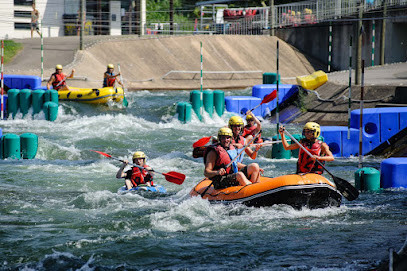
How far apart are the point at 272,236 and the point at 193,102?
33.6 feet

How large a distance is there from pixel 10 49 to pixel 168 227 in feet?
58.6

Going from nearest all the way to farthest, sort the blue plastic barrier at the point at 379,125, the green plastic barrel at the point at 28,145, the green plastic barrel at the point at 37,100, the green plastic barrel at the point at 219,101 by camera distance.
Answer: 1. the green plastic barrel at the point at 28,145
2. the blue plastic barrier at the point at 379,125
3. the green plastic barrel at the point at 37,100
4. the green plastic barrel at the point at 219,101

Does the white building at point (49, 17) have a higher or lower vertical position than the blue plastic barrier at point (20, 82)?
higher

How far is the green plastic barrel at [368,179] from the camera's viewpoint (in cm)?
976

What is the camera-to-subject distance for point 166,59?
83.7ft

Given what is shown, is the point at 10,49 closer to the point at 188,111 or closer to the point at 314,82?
the point at 188,111

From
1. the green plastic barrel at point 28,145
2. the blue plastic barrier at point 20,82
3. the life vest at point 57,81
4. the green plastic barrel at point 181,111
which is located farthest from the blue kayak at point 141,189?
the blue plastic barrier at point 20,82

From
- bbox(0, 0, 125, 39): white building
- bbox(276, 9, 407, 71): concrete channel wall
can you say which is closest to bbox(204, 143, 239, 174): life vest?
bbox(276, 9, 407, 71): concrete channel wall

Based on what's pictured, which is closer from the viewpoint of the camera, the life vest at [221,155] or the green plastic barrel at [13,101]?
the life vest at [221,155]

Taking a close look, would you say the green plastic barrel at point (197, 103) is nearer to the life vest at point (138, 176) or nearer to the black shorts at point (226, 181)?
the life vest at point (138, 176)

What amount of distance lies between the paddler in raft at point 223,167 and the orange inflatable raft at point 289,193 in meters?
0.13

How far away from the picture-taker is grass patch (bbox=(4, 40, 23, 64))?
23.2 meters

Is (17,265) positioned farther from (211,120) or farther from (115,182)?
(211,120)

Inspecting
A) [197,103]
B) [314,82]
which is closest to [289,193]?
[197,103]
